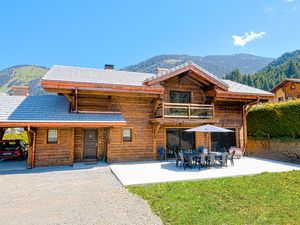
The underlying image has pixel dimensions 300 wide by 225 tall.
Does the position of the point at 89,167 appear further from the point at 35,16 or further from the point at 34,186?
the point at 35,16

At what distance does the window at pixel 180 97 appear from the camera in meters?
13.6

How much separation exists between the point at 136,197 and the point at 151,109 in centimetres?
752

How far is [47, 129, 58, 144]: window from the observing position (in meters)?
11.1

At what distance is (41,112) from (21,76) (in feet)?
579

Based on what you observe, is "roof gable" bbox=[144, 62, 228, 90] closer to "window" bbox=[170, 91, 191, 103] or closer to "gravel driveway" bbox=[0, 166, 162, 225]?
"window" bbox=[170, 91, 191, 103]

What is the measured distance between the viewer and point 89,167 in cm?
1030

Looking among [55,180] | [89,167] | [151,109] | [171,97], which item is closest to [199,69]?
[171,97]

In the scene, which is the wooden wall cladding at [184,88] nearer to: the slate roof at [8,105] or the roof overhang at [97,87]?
the roof overhang at [97,87]

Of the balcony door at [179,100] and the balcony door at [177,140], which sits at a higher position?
the balcony door at [179,100]

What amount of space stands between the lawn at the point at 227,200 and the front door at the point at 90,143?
5.64 meters

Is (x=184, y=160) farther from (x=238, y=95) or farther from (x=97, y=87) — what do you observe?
(x=238, y=95)

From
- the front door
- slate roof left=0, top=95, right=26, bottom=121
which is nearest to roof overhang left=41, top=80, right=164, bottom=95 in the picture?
slate roof left=0, top=95, right=26, bottom=121

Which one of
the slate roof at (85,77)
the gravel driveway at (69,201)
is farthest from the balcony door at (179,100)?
the gravel driveway at (69,201)

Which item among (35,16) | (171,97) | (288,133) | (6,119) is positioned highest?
(35,16)
